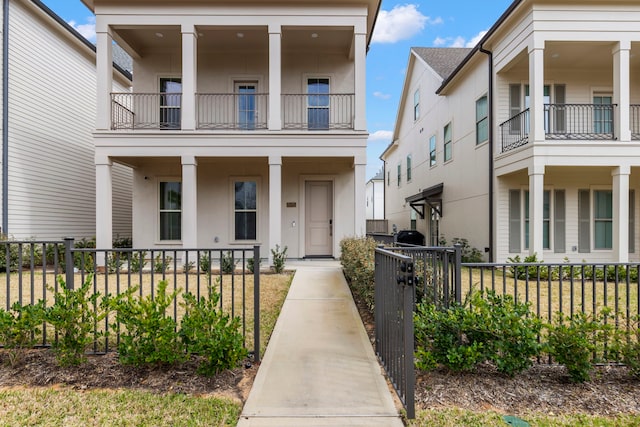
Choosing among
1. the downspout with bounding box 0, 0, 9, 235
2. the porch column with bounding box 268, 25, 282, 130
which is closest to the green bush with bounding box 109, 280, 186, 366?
the porch column with bounding box 268, 25, 282, 130

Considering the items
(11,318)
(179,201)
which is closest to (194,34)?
(179,201)

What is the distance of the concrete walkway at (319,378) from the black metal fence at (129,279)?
0.45 meters

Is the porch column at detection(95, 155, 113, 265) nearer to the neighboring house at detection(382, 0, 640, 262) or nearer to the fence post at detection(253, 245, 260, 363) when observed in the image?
the fence post at detection(253, 245, 260, 363)

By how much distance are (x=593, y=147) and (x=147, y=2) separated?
Answer: 1221cm

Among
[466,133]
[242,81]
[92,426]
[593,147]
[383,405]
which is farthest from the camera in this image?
[466,133]

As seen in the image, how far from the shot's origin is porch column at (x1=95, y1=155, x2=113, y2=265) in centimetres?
939

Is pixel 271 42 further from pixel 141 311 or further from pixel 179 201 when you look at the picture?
pixel 141 311

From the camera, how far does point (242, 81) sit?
11.3 m

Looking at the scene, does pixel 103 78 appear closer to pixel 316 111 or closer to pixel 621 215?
pixel 316 111

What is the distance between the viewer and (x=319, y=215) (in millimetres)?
11484

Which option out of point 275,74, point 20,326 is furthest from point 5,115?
point 20,326

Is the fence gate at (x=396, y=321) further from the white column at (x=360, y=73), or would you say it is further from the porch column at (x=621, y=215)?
the porch column at (x=621, y=215)

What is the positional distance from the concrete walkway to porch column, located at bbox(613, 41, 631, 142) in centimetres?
880

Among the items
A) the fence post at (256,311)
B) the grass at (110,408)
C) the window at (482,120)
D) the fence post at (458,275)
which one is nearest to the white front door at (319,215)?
the window at (482,120)
